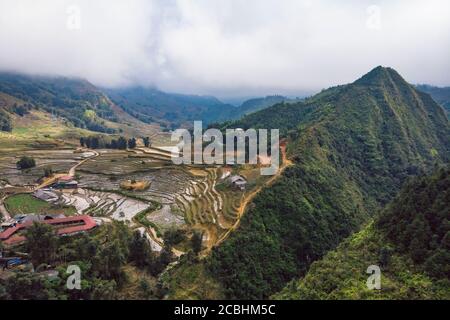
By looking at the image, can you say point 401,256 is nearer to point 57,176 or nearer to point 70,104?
point 57,176

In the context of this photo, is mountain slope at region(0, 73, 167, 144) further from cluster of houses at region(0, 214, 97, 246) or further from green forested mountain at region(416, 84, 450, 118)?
green forested mountain at region(416, 84, 450, 118)

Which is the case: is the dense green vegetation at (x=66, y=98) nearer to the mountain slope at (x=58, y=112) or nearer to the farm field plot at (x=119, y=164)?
the mountain slope at (x=58, y=112)

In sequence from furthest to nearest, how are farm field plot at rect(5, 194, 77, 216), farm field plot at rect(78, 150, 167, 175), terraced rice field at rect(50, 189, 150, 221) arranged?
farm field plot at rect(78, 150, 167, 175) → farm field plot at rect(5, 194, 77, 216) → terraced rice field at rect(50, 189, 150, 221)

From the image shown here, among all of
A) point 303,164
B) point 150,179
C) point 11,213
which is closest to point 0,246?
point 11,213

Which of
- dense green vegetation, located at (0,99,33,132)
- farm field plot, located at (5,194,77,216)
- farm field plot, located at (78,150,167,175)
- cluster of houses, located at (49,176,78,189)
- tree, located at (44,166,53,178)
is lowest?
farm field plot, located at (5,194,77,216)

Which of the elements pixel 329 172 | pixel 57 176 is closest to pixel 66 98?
pixel 57 176

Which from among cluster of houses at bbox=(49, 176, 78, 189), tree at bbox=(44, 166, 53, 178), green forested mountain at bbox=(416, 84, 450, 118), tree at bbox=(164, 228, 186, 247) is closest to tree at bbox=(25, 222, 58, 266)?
tree at bbox=(164, 228, 186, 247)
